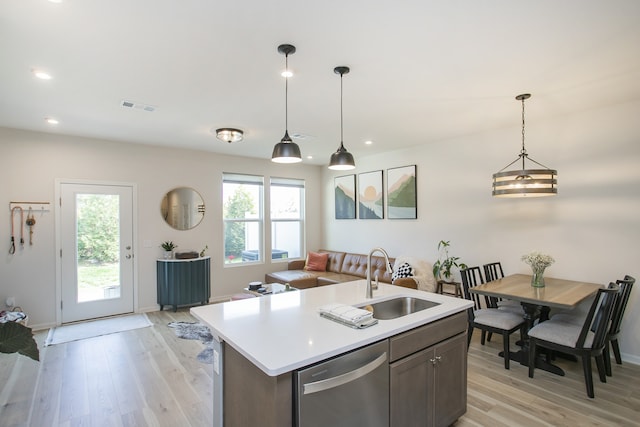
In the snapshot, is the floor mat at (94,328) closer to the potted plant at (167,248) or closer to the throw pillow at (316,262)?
the potted plant at (167,248)

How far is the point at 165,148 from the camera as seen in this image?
17.9ft

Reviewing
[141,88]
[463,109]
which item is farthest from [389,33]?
[141,88]

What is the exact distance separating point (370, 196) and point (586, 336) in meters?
3.88

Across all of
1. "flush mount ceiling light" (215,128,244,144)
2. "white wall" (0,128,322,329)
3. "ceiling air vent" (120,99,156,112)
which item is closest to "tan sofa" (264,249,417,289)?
"white wall" (0,128,322,329)

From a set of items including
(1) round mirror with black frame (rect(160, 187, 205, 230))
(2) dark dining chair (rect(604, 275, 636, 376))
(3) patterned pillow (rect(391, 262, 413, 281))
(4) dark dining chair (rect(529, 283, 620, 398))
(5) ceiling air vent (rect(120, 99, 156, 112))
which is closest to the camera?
(4) dark dining chair (rect(529, 283, 620, 398))

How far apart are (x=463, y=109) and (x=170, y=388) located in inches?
158

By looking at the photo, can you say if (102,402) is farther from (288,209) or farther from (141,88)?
(288,209)

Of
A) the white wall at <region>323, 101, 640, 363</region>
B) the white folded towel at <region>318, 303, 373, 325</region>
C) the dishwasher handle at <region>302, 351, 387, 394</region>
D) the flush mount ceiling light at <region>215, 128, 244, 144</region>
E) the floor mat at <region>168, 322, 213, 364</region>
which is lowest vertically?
the floor mat at <region>168, 322, 213, 364</region>

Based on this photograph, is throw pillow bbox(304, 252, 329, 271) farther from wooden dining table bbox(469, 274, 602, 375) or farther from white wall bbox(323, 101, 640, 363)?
wooden dining table bbox(469, 274, 602, 375)

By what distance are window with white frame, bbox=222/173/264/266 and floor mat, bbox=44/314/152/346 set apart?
177 centimetres

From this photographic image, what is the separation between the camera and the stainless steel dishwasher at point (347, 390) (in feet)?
4.84

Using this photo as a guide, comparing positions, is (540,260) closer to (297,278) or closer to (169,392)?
(297,278)

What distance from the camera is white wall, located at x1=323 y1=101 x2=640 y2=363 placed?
3.42 metres

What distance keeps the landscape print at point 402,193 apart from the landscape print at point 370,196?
20cm
